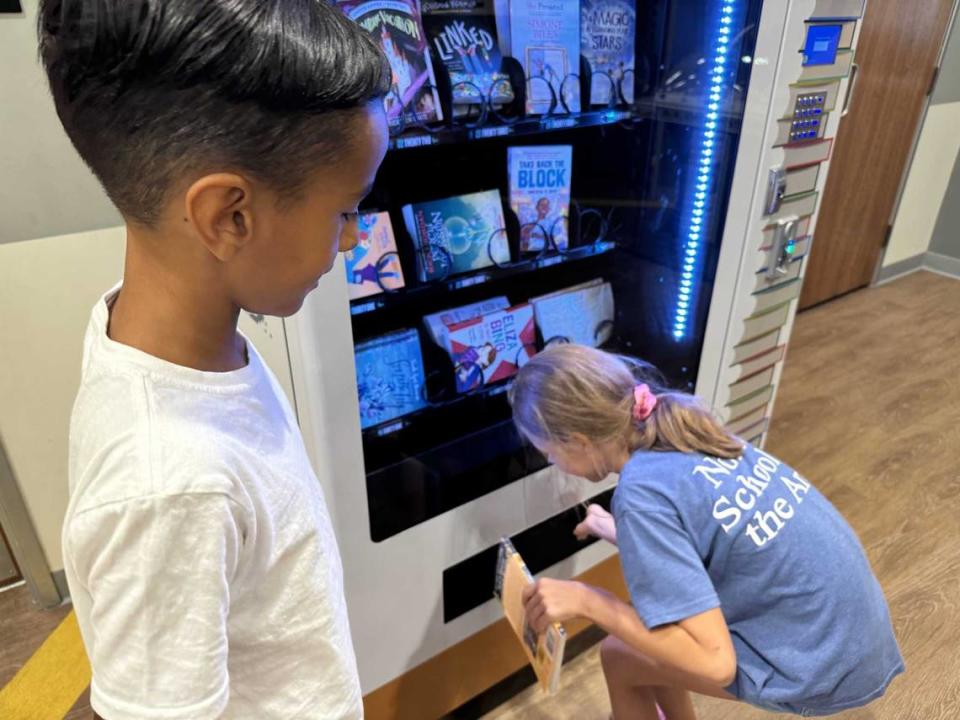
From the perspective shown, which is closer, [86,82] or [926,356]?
[86,82]

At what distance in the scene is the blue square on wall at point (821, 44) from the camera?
1386mm

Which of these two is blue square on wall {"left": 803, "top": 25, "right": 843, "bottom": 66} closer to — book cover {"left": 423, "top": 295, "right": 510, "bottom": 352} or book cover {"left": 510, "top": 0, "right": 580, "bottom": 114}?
book cover {"left": 510, "top": 0, "right": 580, "bottom": 114}

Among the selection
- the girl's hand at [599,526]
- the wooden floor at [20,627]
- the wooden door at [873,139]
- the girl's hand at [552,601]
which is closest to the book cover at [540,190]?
the girl's hand at [599,526]

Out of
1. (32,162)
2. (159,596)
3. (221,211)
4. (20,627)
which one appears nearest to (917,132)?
(32,162)

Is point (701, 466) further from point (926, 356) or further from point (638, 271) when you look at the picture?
point (926, 356)

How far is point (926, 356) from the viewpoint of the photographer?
3.48 metres

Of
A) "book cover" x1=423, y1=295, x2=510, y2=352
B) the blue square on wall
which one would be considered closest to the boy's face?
"book cover" x1=423, y1=295, x2=510, y2=352

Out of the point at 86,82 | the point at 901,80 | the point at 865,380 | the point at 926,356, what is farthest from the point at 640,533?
the point at 901,80

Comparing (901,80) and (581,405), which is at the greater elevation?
(901,80)

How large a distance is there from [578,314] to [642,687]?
852 mm

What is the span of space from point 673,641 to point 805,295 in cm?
337

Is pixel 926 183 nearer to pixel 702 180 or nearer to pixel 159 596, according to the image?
pixel 702 180

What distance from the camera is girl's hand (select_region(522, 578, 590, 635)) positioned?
1207mm

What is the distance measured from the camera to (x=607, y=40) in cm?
148
